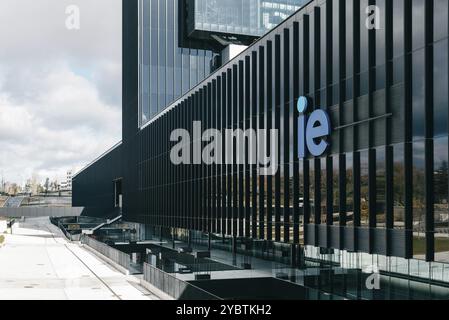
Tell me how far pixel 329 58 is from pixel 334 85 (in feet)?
5.00

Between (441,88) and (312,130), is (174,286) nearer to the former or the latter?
(312,130)

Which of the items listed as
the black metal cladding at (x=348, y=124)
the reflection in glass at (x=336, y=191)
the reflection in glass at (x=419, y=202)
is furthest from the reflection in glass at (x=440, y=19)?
the reflection in glass at (x=336, y=191)

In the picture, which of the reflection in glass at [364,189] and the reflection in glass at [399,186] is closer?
the reflection in glass at [399,186]

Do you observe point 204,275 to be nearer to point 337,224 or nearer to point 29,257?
point 337,224

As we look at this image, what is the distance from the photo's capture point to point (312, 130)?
33.4 m

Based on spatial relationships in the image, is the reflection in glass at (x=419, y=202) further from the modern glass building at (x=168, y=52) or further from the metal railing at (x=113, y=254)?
the modern glass building at (x=168, y=52)

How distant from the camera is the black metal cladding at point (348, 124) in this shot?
79.4 feet

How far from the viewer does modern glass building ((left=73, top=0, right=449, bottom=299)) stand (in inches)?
954

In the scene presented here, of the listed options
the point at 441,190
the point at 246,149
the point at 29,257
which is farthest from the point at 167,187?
the point at 441,190

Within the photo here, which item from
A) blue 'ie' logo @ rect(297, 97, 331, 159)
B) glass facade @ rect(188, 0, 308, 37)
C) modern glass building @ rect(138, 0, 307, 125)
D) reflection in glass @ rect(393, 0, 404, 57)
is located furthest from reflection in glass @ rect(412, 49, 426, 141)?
modern glass building @ rect(138, 0, 307, 125)

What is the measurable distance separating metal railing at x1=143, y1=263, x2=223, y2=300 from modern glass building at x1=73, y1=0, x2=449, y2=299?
766 centimetres

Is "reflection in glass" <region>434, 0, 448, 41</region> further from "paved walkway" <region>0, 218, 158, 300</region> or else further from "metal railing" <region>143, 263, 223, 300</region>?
"paved walkway" <region>0, 218, 158, 300</region>

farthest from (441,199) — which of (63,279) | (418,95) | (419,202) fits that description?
(63,279)

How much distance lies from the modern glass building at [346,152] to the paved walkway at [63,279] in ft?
31.1
